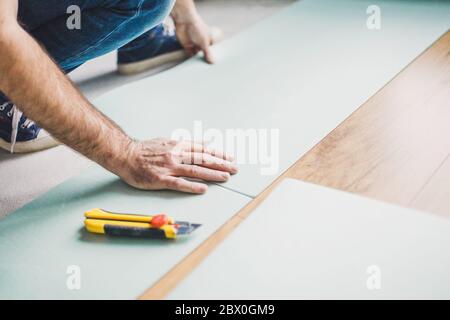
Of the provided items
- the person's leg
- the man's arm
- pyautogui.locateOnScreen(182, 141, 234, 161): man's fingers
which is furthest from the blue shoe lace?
pyautogui.locateOnScreen(182, 141, 234, 161): man's fingers

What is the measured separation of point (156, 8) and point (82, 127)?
1.61 feet

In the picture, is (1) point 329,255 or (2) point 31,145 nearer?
(1) point 329,255

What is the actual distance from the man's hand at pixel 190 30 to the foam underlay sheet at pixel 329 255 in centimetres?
76

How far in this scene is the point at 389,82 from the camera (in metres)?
1.19

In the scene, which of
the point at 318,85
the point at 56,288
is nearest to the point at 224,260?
the point at 56,288

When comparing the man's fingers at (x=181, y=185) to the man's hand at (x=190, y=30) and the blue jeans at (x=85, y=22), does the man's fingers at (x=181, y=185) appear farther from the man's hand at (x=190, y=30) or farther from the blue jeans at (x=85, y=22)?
the man's hand at (x=190, y=30)

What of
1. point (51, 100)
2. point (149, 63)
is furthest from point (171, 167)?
point (149, 63)

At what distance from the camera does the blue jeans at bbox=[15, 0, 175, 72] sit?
1070 millimetres

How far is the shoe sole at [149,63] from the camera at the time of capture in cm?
153

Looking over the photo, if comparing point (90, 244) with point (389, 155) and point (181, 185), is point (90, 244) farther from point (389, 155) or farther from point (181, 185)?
point (389, 155)

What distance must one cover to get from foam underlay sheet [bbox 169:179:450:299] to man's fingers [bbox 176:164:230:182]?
12cm

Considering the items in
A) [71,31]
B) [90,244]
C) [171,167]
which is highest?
[71,31]

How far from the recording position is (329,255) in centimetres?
73

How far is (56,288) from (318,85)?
0.80 meters
